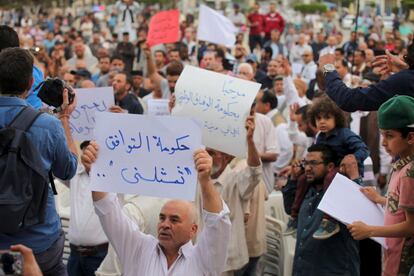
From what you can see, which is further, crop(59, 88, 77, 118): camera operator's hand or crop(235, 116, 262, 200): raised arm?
crop(235, 116, 262, 200): raised arm

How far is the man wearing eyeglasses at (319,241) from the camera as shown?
5977 millimetres

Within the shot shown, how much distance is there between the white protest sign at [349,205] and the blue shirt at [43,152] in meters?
1.52

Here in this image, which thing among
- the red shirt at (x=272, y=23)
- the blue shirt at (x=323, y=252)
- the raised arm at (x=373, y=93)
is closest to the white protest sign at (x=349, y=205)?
the raised arm at (x=373, y=93)

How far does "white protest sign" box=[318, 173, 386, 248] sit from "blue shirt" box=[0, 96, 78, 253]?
1521 mm

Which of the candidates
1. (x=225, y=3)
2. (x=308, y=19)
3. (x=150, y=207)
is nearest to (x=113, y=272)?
(x=150, y=207)

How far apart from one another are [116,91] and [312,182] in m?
4.53

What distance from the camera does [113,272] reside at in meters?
6.58

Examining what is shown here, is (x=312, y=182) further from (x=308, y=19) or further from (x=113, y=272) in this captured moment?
(x=308, y=19)

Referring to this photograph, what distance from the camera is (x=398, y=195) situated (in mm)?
5004

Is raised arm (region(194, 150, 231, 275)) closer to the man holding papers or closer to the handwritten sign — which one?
the man holding papers

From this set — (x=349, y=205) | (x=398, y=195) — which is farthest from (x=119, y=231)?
(x=398, y=195)

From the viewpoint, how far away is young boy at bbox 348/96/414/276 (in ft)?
15.6

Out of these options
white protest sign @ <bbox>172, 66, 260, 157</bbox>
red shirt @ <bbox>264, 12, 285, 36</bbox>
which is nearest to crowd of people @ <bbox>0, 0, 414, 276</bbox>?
white protest sign @ <bbox>172, 66, 260, 157</bbox>

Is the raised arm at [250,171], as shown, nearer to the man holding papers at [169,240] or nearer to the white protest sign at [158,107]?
the man holding papers at [169,240]
